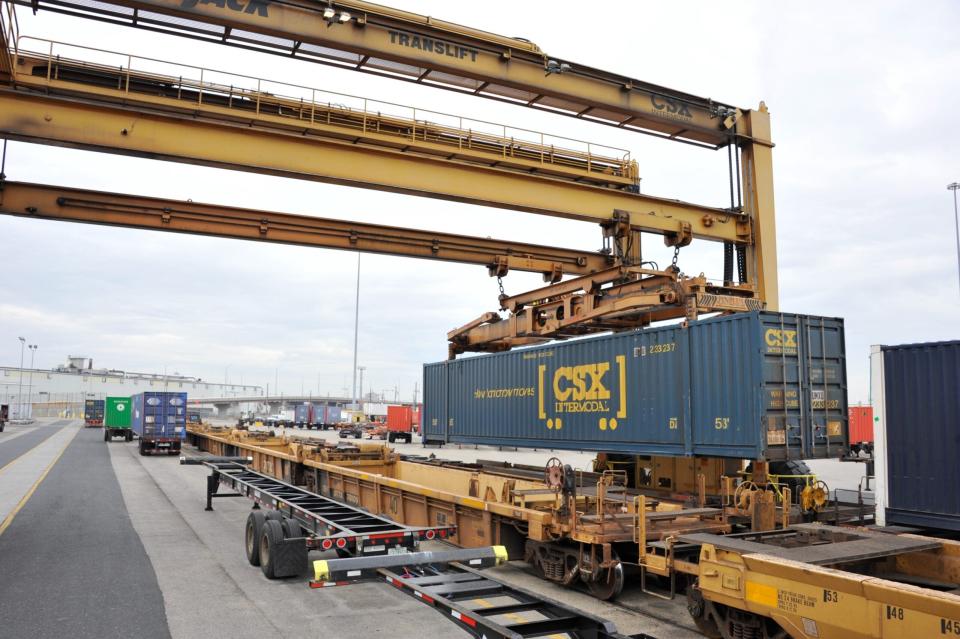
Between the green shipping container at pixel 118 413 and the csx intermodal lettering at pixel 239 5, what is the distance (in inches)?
1470

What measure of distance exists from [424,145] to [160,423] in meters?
25.2

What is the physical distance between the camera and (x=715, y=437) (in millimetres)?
10398

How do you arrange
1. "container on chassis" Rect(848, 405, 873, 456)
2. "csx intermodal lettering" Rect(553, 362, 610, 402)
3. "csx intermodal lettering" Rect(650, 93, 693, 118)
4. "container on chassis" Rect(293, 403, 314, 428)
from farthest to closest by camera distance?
"container on chassis" Rect(293, 403, 314, 428) → "container on chassis" Rect(848, 405, 873, 456) → "csx intermodal lettering" Rect(650, 93, 693, 118) → "csx intermodal lettering" Rect(553, 362, 610, 402)

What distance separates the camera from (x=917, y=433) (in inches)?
343

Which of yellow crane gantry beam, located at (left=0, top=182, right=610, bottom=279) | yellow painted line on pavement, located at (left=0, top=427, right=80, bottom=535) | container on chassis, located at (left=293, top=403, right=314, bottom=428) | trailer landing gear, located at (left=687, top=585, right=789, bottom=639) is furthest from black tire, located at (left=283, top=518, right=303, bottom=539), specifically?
container on chassis, located at (left=293, top=403, right=314, bottom=428)

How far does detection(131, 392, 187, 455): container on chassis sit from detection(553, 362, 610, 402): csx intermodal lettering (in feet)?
84.6

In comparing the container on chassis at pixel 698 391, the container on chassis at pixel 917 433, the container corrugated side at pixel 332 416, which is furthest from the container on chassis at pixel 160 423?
the container corrugated side at pixel 332 416

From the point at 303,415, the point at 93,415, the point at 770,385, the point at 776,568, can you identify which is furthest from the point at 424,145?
the point at 303,415

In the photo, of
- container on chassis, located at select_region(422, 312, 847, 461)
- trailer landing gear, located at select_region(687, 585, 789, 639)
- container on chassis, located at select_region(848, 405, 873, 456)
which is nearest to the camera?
trailer landing gear, located at select_region(687, 585, 789, 639)

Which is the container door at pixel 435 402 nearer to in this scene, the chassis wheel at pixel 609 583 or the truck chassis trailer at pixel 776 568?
the truck chassis trailer at pixel 776 568

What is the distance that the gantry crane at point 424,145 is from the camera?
40.1ft

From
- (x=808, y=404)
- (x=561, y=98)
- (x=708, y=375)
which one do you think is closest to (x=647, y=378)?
(x=708, y=375)

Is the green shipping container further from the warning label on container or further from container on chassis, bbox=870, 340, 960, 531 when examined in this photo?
container on chassis, bbox=870, 340, 960, 531

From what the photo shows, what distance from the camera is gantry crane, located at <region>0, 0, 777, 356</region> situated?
12.2 metres
